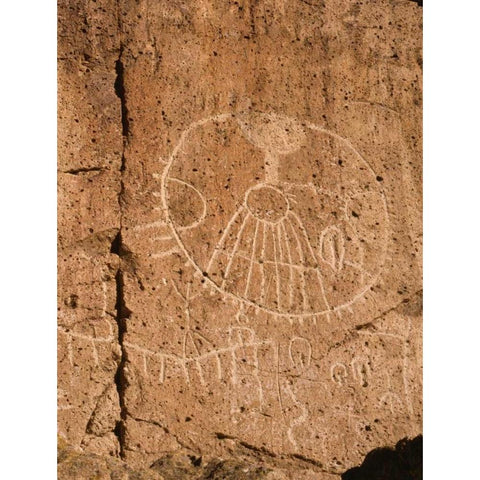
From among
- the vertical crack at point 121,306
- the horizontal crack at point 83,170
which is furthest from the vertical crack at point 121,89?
the horizontal crack at point 83,170

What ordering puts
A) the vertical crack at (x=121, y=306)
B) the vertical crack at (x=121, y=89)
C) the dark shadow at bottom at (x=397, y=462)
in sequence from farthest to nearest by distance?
1. the dark shadow at bottom at (x=397, y=462)
2. the vertical crack at (x=121, y=89)
3. the vertical crack at (x=121, y=306)

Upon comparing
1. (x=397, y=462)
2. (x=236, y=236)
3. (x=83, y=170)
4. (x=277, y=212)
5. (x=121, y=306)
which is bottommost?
(x=397, y=462)

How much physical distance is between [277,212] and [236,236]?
232 mm

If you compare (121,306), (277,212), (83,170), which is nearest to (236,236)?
(277,212)

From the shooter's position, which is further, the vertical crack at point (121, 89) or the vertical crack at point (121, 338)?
the vertical crack at point (121, 89)

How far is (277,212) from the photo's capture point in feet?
12.8

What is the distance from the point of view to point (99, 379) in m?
3.51

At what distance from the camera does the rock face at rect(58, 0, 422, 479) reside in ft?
11.7

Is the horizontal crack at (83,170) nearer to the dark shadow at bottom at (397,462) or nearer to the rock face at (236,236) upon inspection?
the rock face at (236,236)

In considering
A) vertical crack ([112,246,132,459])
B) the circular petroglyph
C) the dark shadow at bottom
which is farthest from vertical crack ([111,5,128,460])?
the dark shadow at bottom

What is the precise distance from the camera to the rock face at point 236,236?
3564mm

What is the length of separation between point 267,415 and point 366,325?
25.2 inches

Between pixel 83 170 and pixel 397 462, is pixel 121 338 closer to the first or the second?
pixel 83 170

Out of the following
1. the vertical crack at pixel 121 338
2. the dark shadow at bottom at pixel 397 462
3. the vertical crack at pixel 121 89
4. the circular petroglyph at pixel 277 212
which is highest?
the vertical crack at pixel 121 89
